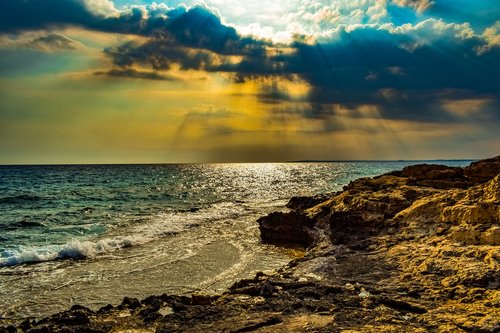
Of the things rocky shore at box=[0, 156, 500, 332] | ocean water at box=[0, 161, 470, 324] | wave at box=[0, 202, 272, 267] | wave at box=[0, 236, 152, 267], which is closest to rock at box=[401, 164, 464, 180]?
rocky shore at box=[0, 156, 500, 332]

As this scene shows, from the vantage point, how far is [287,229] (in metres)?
24.1

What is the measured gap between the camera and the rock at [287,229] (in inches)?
900

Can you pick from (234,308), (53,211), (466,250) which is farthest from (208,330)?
(53,211)

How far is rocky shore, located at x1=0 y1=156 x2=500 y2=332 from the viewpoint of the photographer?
7906mm

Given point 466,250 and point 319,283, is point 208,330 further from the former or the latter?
point 466,250

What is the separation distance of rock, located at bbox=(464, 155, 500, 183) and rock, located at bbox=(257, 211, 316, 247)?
1040cm

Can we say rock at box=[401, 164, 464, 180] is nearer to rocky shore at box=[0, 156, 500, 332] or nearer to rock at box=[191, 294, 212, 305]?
rocky shore at box=[0, 156, 500, 332]

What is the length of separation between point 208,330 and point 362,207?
12.4 metres

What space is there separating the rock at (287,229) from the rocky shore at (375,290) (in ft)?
18.6

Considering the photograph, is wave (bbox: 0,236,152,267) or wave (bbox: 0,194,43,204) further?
wave (bbox: 0,194,43,204)

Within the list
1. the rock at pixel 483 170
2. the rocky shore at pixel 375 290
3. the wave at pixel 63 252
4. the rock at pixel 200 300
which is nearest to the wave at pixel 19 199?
the wave at pixel 63 252

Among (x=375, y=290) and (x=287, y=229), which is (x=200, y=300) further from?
(x=287, y=229)

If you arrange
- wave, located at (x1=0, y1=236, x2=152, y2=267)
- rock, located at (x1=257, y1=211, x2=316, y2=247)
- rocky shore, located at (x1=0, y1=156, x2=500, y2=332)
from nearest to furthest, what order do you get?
rocky shore, located at (x1=0, y1=156, x2=500, y2=332) → wave, located at (x1=0, y1=236, x2=152, y2=267) → rock, located at (x1=257, y1=211, x2=316, y2=247)

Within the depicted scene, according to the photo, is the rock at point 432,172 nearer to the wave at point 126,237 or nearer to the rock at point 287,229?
the rock at point 287,229
